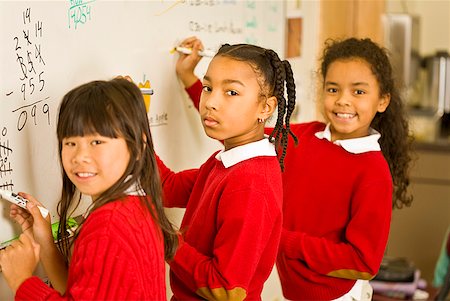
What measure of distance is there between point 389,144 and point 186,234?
750mm

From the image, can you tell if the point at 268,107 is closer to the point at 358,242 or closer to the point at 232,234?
the point at 232,234

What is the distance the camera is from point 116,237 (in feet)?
3.90

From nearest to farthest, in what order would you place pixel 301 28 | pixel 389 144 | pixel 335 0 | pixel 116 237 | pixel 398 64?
pixel 116 237 < pixel 389 144 < pixel 301 28 < pixel 335 0 < pixel 398 64

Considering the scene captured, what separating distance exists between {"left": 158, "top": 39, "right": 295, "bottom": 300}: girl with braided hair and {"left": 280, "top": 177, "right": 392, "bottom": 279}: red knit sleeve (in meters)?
0.27

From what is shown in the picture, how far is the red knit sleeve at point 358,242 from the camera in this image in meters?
1.78

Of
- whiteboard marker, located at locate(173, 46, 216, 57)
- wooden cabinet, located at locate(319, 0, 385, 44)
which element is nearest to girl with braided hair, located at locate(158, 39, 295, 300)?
whiteboard marker, located at locate(173, 46, 216, 57)

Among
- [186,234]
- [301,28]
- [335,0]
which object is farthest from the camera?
[335,0]

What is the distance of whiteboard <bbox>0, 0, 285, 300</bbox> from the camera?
4.51 ft

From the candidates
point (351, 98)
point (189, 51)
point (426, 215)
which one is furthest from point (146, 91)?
point (426, 215)

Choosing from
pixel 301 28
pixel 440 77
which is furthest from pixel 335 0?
pixel 440 77

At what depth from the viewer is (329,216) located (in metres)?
1.86

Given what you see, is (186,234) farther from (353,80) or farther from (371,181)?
(353,80)

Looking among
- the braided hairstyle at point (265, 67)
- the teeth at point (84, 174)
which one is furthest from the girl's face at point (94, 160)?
the braided hairstyle at point (265, 67)

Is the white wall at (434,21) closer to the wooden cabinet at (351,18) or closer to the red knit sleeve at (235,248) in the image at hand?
the wooden cabinet at (351,18)
